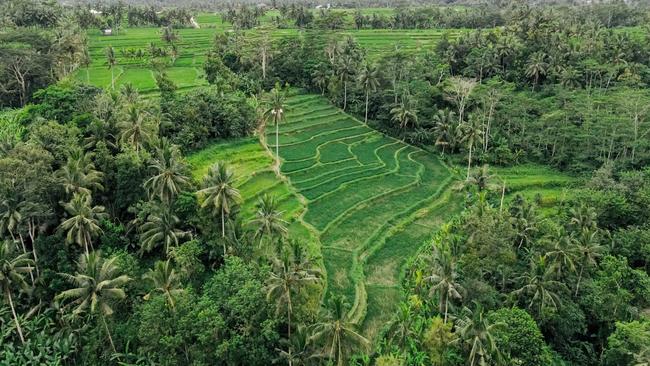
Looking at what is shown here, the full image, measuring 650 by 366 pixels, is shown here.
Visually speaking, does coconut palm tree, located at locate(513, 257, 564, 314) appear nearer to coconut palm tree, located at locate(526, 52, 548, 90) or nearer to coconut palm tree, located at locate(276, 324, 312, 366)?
coconut palm tree, located at locate(276, 324, 312, 366)

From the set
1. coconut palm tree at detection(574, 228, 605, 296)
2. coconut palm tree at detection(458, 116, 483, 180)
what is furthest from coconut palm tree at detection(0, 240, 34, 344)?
coconut palm tree at detection(458, 116, 483, 180)

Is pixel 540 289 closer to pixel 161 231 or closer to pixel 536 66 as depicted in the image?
pixel 161 231

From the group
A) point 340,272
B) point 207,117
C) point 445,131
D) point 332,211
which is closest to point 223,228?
point 340,272

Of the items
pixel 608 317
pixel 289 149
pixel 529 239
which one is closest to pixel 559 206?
pixel 529 239

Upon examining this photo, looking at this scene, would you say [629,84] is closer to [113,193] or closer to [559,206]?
[559,206]

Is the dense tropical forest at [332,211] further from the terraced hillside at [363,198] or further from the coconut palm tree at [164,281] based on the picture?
the terraced hillside at [363,198]

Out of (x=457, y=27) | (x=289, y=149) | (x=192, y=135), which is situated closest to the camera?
(x=192, y=135)
